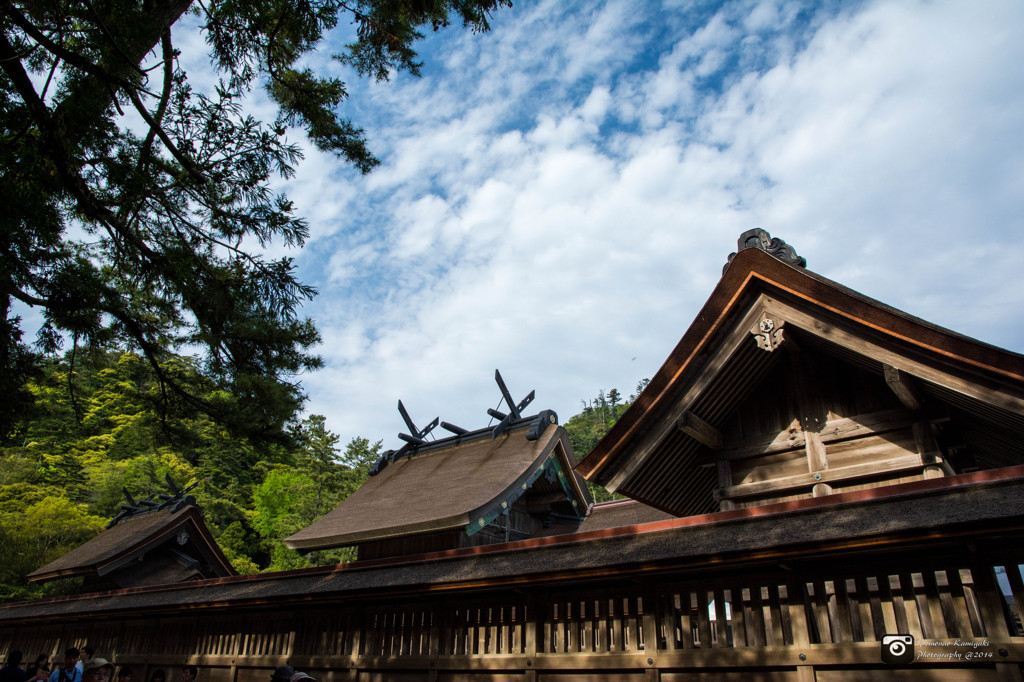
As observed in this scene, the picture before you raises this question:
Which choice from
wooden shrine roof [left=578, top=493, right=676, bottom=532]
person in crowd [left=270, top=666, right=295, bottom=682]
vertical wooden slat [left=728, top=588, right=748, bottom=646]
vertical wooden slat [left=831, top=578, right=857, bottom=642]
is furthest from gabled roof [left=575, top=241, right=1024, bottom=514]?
wooden shrine roof [left=578, top=493, right=676, bottom=532]

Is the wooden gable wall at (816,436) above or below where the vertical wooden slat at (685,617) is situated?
above

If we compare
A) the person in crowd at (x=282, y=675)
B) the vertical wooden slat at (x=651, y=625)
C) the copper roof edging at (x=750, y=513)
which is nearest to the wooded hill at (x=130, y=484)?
the copper roof edging at (x=750, y=513)

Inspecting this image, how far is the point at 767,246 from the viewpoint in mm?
6469

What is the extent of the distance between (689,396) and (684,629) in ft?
7.56

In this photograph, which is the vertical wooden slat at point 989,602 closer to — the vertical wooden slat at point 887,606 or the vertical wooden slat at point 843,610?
the vertical wooden slat at point 887,606

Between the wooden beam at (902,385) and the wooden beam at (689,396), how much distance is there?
1314 mm

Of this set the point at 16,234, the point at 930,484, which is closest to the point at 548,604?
the point at 930,484

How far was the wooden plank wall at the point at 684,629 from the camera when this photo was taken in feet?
14.0

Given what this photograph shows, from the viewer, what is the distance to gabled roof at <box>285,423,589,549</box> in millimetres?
12203

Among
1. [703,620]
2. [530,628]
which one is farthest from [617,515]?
[703,620]

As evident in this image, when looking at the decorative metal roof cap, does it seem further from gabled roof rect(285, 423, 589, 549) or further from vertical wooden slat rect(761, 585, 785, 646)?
gabled roof rect(285, 423, 589, 549)

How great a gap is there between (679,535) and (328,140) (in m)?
6.70

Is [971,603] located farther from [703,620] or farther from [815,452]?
[815,452]

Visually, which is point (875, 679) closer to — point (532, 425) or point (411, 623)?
point (411, 623)
